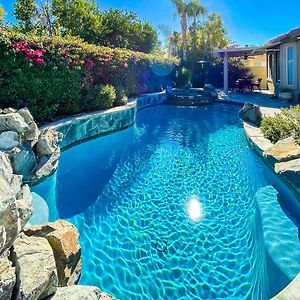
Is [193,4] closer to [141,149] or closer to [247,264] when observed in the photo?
[141,149]

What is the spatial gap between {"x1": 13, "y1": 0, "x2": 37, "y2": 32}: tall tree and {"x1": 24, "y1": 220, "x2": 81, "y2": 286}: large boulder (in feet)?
72.7

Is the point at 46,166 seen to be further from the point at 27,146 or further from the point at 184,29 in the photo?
the point at 184,29

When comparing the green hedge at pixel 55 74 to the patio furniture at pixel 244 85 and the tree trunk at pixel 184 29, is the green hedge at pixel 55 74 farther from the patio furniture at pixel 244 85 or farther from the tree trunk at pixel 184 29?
the tree trunk at pixel 184 29

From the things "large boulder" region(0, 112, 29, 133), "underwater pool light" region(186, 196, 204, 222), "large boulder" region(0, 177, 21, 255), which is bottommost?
"underwater pool light" region(186, 196, 204, 222)

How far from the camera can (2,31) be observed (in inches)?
368

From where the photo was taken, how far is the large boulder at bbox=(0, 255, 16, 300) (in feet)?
9.09

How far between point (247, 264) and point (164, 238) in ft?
5.11

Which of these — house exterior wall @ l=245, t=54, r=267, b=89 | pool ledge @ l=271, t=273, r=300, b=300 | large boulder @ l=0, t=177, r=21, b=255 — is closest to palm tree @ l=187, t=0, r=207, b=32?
house exterior wall @ l=245, t=54, r=267, b=89

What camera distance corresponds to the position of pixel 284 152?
7.21 m

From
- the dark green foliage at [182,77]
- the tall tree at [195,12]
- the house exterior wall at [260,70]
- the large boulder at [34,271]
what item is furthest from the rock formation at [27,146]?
the tall tree at [195,12]

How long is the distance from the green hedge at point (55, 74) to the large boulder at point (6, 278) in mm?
8120

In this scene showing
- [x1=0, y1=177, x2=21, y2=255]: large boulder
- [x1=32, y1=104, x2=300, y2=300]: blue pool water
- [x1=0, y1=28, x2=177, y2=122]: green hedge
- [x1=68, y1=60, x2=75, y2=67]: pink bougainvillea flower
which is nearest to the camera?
[x1=0, y1=177, x2=21, y2=255]: large boulder

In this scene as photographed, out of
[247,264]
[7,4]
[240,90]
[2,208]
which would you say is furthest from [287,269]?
[7,4]

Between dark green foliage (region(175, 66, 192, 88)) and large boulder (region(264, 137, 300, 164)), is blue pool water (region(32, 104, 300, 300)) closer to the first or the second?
large boulder (region(264, 137, 300, 164))
